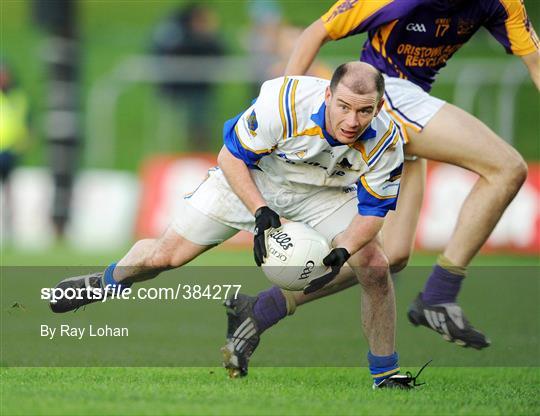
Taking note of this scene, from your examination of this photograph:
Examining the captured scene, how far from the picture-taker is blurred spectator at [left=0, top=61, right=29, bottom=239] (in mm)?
16703

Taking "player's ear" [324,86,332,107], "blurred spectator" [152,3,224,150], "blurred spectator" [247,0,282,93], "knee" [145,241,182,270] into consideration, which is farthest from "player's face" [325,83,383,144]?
"blurred spectator" [152,3,224,150]

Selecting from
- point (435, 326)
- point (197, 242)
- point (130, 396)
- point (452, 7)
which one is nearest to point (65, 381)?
point (130, 396)

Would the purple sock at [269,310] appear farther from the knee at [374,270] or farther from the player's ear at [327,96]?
the player's ear at [327,96]

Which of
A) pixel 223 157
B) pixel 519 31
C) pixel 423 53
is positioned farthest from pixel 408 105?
pixel 223 157

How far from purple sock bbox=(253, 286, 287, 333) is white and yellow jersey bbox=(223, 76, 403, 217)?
3.09 ft

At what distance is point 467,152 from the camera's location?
7.43m

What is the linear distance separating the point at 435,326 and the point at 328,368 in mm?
706

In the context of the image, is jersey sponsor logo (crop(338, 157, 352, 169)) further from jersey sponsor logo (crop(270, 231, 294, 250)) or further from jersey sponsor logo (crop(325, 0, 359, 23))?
jersey sponsor logo (crop(325, 0, 359, 23))

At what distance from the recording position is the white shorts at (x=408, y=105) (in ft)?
24.7

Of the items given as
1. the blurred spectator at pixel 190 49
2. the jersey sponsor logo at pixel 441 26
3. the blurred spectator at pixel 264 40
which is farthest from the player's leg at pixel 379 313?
the blurred spectator at pixel 190 49

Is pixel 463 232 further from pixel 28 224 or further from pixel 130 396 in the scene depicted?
pixel 28 224

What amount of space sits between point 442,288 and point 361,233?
132 centimetres

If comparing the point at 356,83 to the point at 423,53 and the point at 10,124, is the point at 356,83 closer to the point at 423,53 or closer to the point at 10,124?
the point at 423,53

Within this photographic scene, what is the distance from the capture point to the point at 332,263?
6348mm
